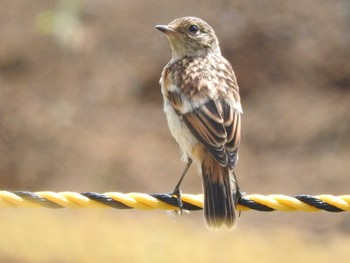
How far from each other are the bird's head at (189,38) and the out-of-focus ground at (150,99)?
225 inches

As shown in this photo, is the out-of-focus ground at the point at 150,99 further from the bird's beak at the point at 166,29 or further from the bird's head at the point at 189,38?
the bird's beak at the point at 166,29

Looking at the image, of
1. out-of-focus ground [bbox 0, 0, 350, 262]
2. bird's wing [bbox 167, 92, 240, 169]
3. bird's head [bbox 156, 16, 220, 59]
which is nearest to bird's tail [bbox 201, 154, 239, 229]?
bird's wing [bbox 167, 92, 240, 169]

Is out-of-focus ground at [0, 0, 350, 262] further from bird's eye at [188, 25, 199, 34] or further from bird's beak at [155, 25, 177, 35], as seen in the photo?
bird's beak at [155, 25, 177, 35]

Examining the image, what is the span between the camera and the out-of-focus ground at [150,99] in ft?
51.3

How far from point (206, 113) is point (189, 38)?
1.45 meters

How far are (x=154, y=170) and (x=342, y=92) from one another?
150 inches

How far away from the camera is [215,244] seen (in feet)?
44.8

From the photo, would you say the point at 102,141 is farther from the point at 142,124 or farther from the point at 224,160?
the point at 224,160

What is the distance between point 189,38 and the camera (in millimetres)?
8516

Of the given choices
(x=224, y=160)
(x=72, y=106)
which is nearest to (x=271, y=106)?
(x=72, y=106)

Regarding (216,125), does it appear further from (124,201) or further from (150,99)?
(150,99)

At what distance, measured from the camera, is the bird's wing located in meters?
6.80

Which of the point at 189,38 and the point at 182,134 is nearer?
the point at 182,134

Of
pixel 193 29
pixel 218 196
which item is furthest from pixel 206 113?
pixel 193 29
